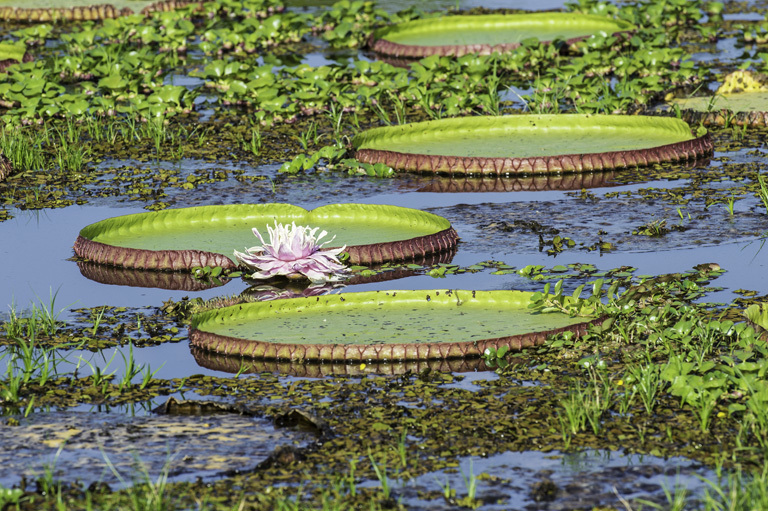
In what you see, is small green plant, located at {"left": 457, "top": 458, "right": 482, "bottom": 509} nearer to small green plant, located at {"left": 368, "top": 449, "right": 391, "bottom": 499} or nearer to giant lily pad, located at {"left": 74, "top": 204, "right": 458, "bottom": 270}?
small green plant, located at {"left": 368, "top": 449, "right": 391, "bottom": 499}

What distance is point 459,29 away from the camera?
49.8 feet

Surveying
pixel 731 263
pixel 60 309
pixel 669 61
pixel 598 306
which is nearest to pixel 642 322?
pixel 598 306

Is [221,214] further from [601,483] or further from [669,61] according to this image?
[669,61]

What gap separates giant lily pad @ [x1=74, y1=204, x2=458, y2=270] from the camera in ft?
23.4

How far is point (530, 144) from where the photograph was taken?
980 centimetres

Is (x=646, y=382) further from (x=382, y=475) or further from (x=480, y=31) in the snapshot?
(x=480, y=31)

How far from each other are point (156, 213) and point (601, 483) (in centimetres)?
410

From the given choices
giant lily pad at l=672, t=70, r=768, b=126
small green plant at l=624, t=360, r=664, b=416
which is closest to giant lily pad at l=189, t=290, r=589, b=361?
small green plant at l=624, t=360, r=664, b=416

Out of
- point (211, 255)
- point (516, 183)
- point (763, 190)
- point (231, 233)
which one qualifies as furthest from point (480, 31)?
point (211, 255)

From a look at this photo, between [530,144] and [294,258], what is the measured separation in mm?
3398

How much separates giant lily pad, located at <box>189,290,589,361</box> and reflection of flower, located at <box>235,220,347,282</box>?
755 mm

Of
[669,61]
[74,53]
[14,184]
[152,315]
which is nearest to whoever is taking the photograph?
[152,315]

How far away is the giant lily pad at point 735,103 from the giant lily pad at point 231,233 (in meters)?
3.84

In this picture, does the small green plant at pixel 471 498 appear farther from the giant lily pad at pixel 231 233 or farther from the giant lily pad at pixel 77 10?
the giant lily pad at pixel 77 10
